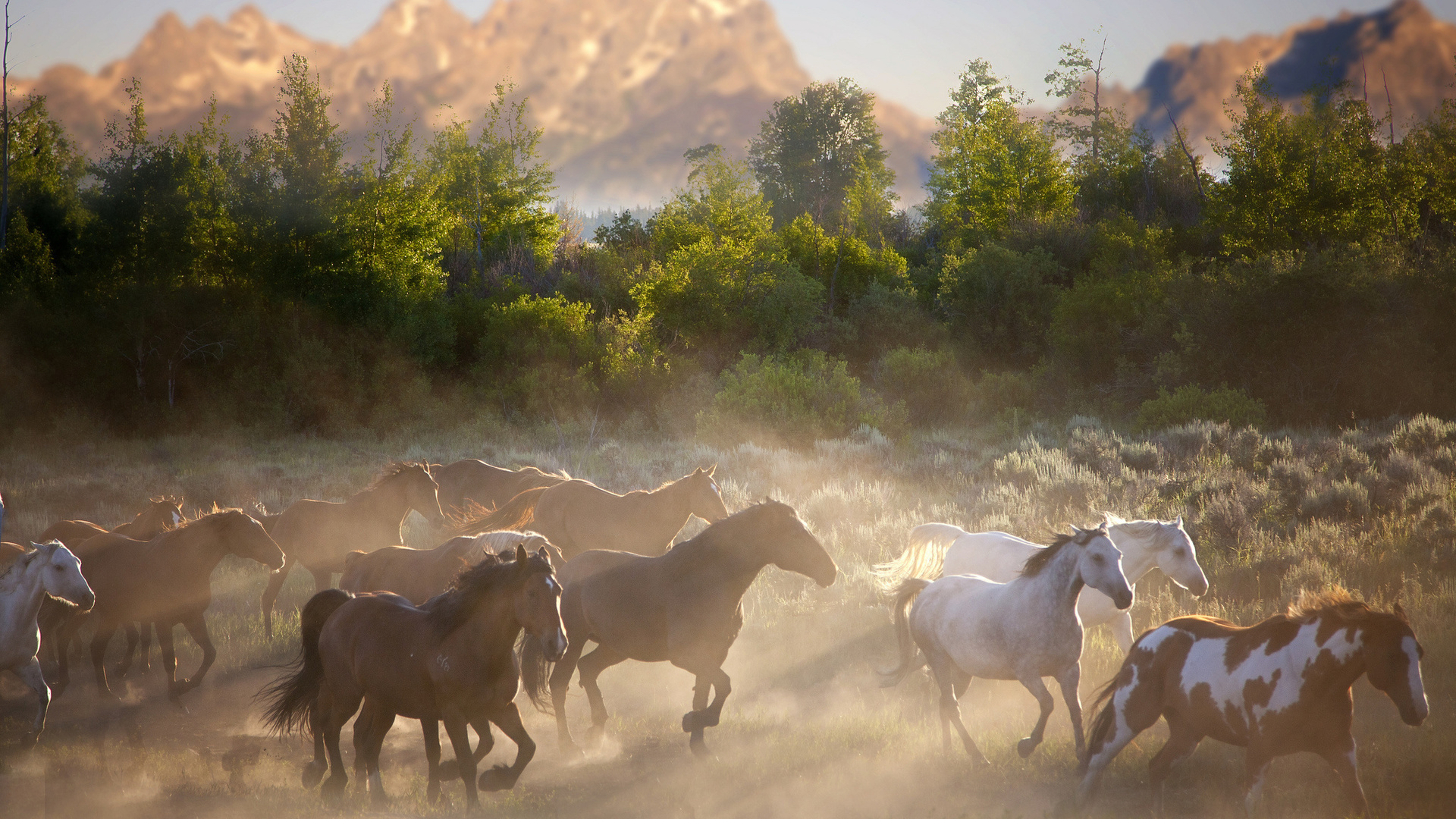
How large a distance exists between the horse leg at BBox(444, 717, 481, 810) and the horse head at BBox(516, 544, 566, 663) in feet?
2.74

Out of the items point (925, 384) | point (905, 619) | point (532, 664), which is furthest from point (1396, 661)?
point (925, 384)

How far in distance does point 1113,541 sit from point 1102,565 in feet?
6.60

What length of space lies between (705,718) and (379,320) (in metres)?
28.0

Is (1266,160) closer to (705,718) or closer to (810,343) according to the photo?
(810,343)

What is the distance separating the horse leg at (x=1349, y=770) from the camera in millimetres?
4914

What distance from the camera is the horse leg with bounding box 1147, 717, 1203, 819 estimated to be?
18.0 feet

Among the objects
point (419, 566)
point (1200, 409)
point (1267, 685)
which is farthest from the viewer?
point (1200, 409)

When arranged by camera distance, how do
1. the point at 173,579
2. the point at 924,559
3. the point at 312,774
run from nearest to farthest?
the point at 312,774
the point at 173,579
the point at 924,559

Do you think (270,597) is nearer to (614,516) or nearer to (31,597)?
(31,597)

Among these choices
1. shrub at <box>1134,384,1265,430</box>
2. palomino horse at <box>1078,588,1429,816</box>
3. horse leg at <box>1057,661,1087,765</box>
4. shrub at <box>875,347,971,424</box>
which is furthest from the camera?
shrub at <box>875,347,971,424</box>

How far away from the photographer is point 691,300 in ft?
111

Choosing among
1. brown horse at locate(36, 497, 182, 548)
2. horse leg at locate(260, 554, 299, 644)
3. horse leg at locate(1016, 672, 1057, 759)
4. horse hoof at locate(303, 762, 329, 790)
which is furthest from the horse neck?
brown horse at locate(36, 497, 182, 548)

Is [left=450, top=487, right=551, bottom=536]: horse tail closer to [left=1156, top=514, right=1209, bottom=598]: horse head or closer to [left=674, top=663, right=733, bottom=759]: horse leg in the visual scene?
[left=674, top=663, right=733, bottom=759]: horse leg

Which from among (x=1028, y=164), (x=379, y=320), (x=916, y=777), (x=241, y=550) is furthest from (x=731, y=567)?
(x=1028, y=164)
